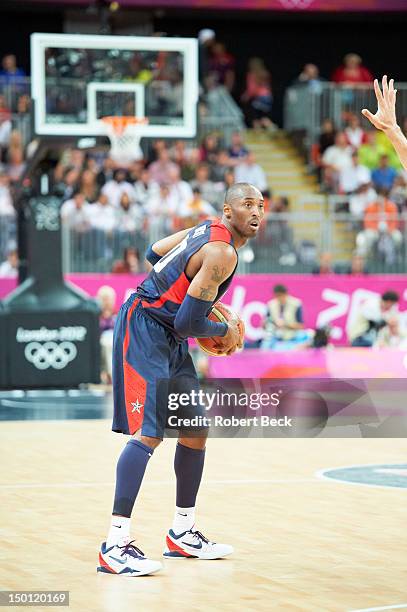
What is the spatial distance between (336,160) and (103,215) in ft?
20.7

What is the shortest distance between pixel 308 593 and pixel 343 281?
1523cm

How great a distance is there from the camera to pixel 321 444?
13031mm

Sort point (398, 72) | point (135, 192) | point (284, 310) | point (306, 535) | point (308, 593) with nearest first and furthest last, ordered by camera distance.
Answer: point (308, 593), point (306, 535), point (284, 310), point (135, 192), point (398, 72)

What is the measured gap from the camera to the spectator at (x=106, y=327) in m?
18.4


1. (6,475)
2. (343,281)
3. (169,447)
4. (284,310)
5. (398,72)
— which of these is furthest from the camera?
(398,72)

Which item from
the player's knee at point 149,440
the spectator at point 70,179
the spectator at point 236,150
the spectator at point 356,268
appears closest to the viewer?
the player's knee at point 149,440

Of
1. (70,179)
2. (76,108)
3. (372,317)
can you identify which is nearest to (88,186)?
(70,179)

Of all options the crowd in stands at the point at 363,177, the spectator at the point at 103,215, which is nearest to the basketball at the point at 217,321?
the spectator at the point at 103,215

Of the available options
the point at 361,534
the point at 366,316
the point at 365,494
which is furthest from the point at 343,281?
the point at 361,534

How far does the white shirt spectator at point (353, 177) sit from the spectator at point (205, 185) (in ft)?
9.84

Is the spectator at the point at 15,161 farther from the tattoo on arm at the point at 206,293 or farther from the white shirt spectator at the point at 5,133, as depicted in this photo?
the tattoo on arm at the point at 206,293

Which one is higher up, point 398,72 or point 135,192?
point 398,72

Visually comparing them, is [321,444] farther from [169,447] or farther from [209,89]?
[209,89]

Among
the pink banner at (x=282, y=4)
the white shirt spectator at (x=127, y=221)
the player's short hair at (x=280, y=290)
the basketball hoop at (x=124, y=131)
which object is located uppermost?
the pink banner at (x=282, y=4)
